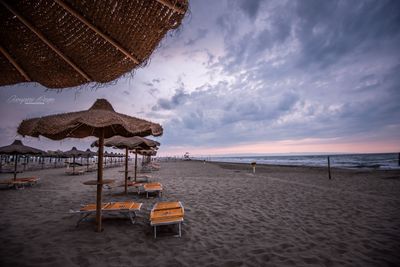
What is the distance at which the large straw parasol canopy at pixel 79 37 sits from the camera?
1.94 metres

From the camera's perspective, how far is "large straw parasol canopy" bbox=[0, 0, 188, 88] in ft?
6.37

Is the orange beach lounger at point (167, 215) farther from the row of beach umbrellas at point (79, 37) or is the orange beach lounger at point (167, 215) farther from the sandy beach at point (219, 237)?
the row of beach umbrellas at point (79, 37)

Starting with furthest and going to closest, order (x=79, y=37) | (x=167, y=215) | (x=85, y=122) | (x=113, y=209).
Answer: (x=113, y=209) → (x=167, y=215) → (x=85, y=122) → (x=79, y=37)

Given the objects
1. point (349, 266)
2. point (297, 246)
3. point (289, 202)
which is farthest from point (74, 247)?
point (289, 202)

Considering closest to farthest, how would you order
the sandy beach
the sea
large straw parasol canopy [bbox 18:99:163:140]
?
1. large straw parasol canopy [bbox 18:99:163:140]
2. the sandy beach
3. the sea

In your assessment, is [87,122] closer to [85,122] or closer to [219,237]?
[85,122]

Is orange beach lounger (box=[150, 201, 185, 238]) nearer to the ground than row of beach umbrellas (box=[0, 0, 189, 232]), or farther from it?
nearer to the ground

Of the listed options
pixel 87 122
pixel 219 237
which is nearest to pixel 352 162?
pixel 219 237

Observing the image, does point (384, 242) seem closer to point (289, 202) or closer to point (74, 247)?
point (289, 202)

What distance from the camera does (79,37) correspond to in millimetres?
2287

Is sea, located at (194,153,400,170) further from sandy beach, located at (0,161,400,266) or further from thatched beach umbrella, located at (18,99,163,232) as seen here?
thatched beach umbrella, located at (18,99,163,232)

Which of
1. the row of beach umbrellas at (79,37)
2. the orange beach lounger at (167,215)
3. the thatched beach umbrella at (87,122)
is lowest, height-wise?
the orange beach lounger at (167,215)

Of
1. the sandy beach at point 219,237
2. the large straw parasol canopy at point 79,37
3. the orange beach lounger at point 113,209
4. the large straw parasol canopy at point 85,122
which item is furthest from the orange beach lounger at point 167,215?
the large straw parasol canopy at point 79,37

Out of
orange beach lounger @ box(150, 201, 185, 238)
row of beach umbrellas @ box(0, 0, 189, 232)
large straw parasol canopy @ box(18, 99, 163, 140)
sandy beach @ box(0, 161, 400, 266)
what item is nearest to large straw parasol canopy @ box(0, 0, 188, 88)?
row of beach umbrellas @ box(0, 0, 189, 232)
